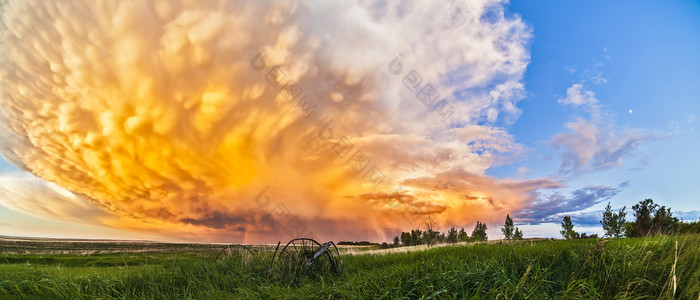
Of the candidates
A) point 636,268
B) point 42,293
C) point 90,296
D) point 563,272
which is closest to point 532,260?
point 563,272

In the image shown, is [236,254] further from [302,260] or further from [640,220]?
[640,220]

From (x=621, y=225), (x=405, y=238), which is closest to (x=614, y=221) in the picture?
(x=621, y=225)

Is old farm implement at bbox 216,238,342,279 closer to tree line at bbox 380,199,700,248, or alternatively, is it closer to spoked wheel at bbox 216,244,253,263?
spoked wheel at bbox 216,244,253,263

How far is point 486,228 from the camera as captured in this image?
73312 mm

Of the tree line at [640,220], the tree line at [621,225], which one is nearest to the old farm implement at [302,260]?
the tree line at [621,225]

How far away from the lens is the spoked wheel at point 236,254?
11680 millimetres

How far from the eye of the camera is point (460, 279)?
4.89m

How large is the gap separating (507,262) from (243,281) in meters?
7.27

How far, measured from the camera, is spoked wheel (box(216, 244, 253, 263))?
11680mm

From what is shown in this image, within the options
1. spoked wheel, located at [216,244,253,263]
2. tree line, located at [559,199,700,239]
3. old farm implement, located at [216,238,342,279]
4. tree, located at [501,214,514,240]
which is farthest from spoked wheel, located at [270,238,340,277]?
tree, located at [501,214,514,240]

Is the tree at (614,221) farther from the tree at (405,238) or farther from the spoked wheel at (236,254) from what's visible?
the spoked wheel at (236,254)

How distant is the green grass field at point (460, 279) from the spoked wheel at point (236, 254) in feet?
0.74

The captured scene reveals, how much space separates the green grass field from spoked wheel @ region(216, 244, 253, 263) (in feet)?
0.74

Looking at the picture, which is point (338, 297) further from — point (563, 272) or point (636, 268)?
point (636, 268)
